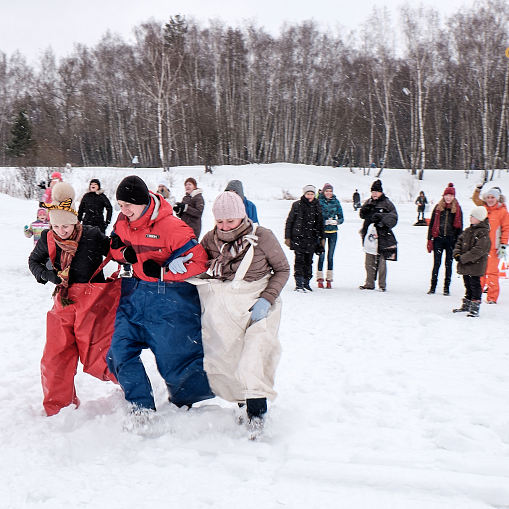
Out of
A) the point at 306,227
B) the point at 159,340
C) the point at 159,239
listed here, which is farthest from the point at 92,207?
the point at 159,340

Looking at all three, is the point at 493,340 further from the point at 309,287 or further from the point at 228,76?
the point at 228,76

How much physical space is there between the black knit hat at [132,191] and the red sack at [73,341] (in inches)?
25.2

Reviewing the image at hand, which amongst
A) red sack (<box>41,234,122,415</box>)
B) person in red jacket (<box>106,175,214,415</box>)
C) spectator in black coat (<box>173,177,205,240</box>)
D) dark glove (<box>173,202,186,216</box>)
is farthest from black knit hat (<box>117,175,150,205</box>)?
spectator in black coat (<box>173,177,205,240</box>)

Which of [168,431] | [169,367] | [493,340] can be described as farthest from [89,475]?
[493,340]

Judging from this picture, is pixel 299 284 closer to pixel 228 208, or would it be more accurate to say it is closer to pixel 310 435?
pixel 310 435

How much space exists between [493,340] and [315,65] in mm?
29024

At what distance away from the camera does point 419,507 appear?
2.05 metres

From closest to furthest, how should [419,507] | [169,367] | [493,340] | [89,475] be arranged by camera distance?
[419,507]
[89,475]
[169,367]
[493,340]

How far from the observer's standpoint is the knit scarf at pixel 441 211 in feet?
21.4

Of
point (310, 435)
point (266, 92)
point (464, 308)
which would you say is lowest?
point (310, 435)

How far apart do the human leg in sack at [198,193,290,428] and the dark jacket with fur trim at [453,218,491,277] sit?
3.65 meters

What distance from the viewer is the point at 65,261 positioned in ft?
9.23

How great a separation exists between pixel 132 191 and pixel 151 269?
1.58ft

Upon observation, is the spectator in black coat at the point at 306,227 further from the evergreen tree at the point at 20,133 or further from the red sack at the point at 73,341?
the evergreen tree at the point at 20,133
